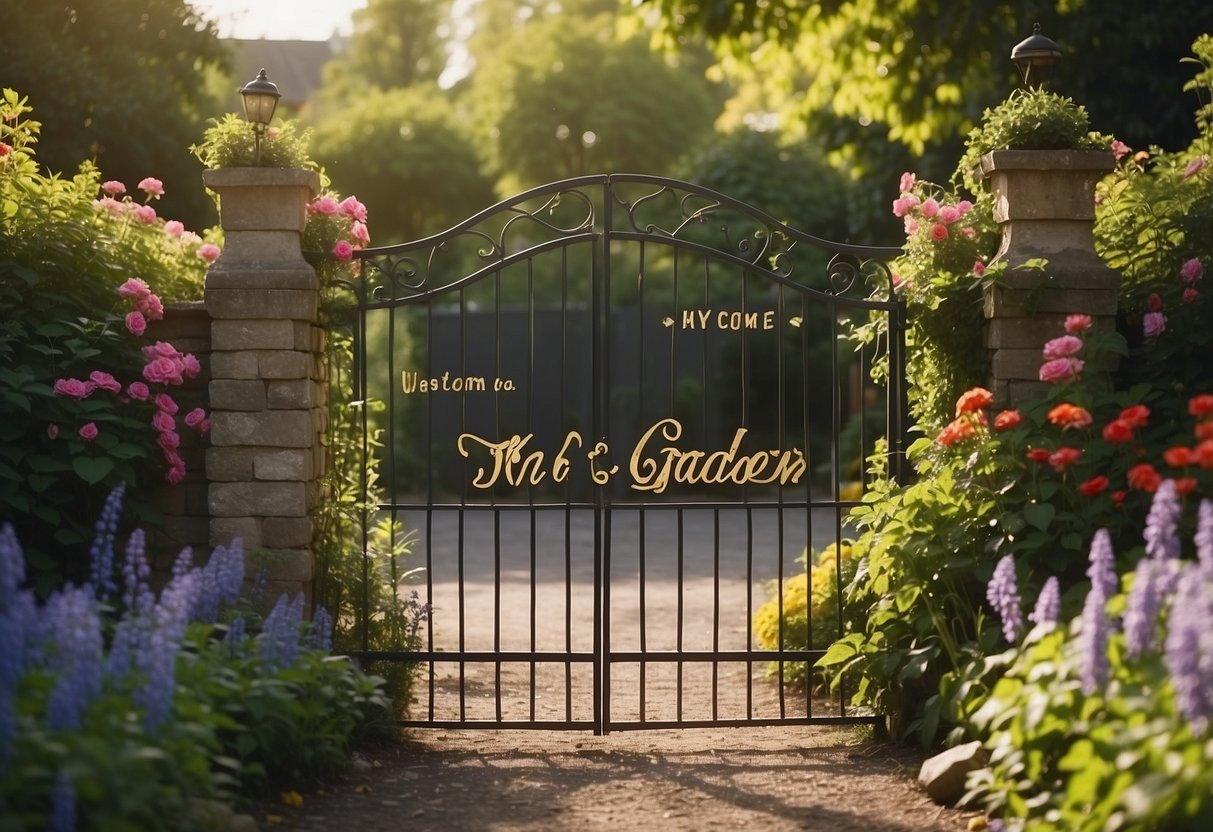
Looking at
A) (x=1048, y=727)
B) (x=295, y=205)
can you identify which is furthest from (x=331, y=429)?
(x=1048, y=727)

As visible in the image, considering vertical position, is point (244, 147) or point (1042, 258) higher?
point (244, 147)

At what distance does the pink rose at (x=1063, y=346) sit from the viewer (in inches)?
193

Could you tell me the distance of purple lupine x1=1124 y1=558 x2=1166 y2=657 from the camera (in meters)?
3.50

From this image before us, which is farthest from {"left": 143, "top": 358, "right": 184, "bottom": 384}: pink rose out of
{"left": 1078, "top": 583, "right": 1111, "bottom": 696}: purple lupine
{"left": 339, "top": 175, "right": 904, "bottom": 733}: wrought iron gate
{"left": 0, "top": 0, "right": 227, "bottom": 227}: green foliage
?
{"left": 0, "top": 0, "right": 227, "bottom": 227}: green foliage

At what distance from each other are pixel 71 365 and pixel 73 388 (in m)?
0.20

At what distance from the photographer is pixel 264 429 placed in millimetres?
5438

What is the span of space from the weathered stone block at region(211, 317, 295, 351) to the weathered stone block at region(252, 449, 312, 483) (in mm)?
438

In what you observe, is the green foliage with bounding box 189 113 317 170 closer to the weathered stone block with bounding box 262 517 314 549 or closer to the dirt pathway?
the weathered stone block with bounding box 262 517 314 549

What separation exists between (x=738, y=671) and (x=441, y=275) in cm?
1874

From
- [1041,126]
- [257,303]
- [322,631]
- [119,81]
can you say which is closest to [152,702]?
[322,631]

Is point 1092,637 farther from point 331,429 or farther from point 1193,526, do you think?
point 331,429

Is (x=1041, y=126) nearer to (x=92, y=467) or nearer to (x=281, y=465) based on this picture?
(x=281, y=465)

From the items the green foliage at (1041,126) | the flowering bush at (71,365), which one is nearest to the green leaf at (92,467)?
the flowering bush at (71,365)

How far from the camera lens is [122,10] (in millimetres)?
14508
